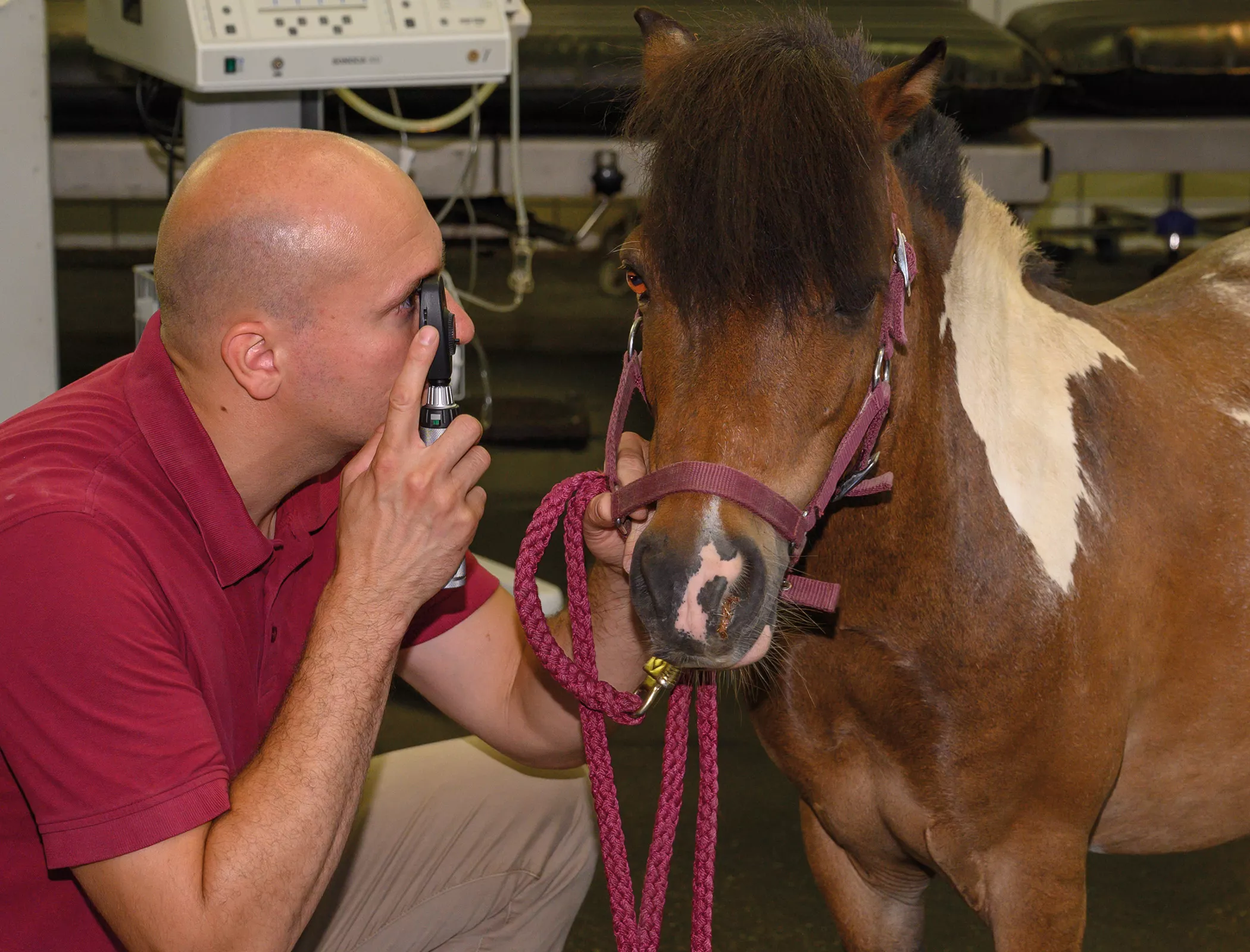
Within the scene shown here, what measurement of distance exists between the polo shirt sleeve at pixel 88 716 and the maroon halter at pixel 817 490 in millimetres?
397

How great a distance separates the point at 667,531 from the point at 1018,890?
2.02 feet

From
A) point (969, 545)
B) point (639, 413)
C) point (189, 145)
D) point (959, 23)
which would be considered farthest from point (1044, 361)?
point (959, 23)

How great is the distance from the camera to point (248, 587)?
1259 millimetres

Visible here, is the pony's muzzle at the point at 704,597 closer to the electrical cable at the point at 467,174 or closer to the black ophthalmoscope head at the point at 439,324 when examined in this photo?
the black ophthalmoscope head at the point at 439,324

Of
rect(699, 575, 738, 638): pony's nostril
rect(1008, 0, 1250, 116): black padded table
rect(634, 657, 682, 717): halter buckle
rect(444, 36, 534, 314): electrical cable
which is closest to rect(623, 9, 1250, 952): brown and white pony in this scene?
rect(699, 575, 738, 638): pony's nostril

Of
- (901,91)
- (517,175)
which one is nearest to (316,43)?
(517,175)

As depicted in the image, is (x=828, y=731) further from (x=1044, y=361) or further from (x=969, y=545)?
(x=1044, y=361)

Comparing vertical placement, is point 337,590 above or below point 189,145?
below

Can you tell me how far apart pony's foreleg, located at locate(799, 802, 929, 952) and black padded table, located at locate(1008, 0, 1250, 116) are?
323cm

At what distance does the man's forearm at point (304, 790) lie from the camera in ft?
3.29

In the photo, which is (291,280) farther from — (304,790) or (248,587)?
(304,790)

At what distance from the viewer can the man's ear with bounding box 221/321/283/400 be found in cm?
119

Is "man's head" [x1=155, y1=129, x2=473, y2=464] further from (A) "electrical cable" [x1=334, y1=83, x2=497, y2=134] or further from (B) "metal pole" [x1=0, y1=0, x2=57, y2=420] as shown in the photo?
(A) "electrical cable" [x1=334, y1=83, x2=497, y2=134]

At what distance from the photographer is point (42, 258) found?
234 cm
